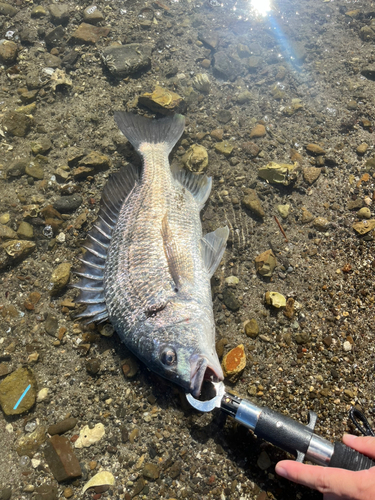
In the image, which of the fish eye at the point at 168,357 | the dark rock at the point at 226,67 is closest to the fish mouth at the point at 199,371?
the fish eye at the point at 168,357

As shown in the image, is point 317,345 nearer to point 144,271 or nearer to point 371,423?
point 371,423

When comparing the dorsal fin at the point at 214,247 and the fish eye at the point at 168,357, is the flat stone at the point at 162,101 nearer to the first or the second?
the dorsal fin at the point at 214,247

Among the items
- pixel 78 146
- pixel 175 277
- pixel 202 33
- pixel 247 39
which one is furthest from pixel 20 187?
pixel 247 39

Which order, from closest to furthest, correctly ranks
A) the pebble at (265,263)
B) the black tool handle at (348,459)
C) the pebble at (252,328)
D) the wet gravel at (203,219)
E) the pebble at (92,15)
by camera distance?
the black tool handle at (348,459) → the wet gravel at (203,219) → the pebble at (252,328) → the pebble at (265,263) → the pebble at (92,15)

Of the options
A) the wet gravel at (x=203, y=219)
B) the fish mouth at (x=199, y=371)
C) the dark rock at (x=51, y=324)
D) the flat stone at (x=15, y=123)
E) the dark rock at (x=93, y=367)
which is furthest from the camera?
the flat stone at (x=15, y=123)

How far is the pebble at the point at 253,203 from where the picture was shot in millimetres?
3568

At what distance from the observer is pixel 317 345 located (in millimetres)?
2904

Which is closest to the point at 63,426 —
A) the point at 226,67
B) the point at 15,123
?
the point at 15,123

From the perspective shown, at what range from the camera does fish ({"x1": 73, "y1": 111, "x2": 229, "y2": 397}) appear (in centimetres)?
248

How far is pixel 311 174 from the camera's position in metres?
3.72

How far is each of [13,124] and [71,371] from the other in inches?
130

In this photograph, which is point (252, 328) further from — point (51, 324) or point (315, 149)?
point (315, 149)

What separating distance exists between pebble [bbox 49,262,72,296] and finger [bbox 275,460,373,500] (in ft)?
8.55

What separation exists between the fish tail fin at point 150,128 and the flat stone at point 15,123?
4.44 ft
